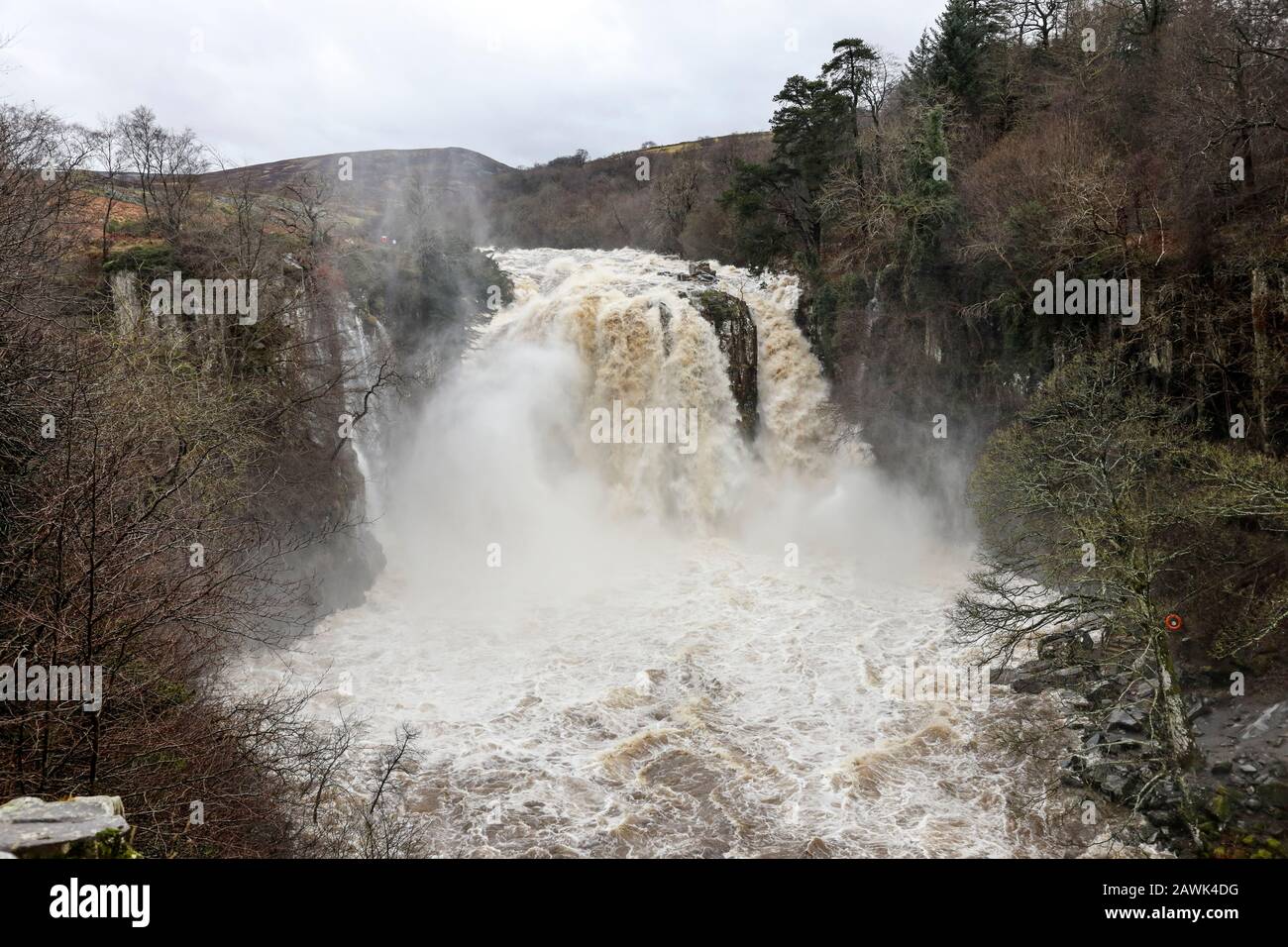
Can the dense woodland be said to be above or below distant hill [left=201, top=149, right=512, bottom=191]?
below

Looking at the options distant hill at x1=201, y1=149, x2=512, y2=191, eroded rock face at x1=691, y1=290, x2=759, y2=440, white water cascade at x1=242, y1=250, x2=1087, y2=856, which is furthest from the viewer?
distant hill at x1=201, y1=149, x2=512, y2=191

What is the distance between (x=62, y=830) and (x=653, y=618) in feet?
63.3

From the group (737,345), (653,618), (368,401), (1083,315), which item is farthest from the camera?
(737,345)

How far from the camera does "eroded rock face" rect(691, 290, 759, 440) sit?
30938 mm

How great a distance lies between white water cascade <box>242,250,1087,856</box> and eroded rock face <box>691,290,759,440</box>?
0.54m

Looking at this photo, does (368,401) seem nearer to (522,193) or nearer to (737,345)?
(737,345)

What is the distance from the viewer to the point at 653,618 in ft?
75.6

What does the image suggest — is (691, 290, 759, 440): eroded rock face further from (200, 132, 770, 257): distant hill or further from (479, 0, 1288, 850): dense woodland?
(200, 132, 770, 257): distant hill

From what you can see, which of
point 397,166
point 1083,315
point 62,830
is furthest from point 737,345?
point 397,166

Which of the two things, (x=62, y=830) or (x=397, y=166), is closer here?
(x=62, y=830)

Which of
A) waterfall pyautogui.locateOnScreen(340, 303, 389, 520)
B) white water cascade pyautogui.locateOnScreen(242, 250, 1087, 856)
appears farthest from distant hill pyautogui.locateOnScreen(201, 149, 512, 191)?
waterfall pyautogui.locateOnScreen(340, 303, 389, 520)

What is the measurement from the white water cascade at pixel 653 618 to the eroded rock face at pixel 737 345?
0.54m
